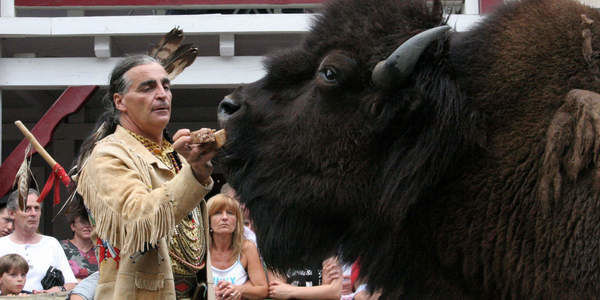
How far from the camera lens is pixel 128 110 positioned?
3.64 meters

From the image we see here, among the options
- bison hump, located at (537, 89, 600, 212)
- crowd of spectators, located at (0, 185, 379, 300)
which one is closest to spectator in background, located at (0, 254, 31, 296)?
crowd of spectators, located at (0, 185, 379, 300)

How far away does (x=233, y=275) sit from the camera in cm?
625

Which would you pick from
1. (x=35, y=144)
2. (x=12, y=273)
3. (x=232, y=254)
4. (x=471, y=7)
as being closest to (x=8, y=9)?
(x=12, y=273)

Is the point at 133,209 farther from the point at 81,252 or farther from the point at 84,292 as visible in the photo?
the point at 81,252

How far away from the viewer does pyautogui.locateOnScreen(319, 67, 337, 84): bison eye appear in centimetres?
268

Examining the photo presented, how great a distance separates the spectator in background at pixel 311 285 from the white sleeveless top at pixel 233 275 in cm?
25

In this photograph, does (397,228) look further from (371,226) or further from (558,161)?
(558,161)

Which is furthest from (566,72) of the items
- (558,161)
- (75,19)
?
(75,19)

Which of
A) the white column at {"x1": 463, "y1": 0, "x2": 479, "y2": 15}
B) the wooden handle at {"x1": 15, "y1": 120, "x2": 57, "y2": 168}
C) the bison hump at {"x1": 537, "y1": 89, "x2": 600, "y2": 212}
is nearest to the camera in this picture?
the bison hump at {"x1": 537, "y1": 89, "x2": 600, "y2": 212}

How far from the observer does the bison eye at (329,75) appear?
2.68 m

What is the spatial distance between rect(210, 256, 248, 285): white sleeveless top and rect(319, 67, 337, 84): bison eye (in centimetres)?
383

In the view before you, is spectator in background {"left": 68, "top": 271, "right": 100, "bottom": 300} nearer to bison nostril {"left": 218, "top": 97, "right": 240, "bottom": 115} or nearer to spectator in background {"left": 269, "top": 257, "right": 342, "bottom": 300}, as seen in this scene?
bison nostril {"left": 218, "top": 97, "right": 240, "bottom": 115}

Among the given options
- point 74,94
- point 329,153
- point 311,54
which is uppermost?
point 311,54

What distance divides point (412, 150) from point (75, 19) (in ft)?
26.5
